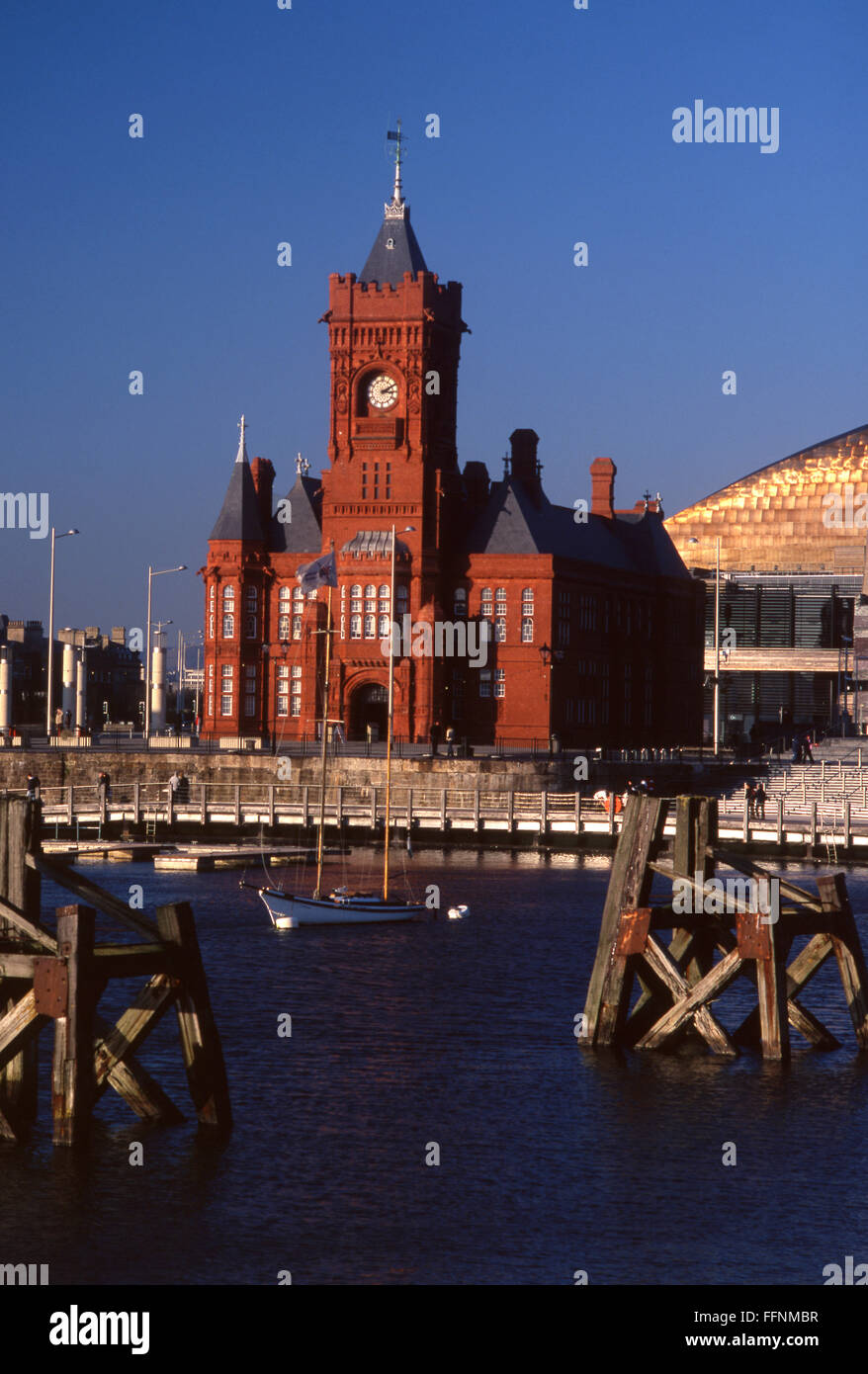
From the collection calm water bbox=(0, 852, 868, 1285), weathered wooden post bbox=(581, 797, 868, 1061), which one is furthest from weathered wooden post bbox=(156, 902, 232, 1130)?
weathered wooden post bbox=(581, 797, 868, 1061)

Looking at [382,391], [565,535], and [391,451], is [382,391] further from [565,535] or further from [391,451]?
[565,535]

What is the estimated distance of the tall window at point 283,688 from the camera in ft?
350

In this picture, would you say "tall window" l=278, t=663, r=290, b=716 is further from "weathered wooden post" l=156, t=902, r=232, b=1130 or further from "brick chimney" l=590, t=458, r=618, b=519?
"weathered wooden post" l=156, t=902, r=232, b=1130

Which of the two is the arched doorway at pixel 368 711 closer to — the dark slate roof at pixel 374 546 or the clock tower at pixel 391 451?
the clock tower at pixel 391 451

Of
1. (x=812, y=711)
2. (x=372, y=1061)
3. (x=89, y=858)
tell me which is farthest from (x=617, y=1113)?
(x=812, y=711)

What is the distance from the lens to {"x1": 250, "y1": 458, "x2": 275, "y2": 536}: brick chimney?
11125 cm

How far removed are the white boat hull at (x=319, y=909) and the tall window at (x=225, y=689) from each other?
183 feet

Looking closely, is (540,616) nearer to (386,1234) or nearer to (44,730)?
(44,730)

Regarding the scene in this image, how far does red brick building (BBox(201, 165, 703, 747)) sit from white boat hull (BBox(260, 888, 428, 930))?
147 feet

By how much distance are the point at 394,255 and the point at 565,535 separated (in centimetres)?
1881

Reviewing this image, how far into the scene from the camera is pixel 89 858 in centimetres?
7312

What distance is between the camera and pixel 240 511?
10956cm
